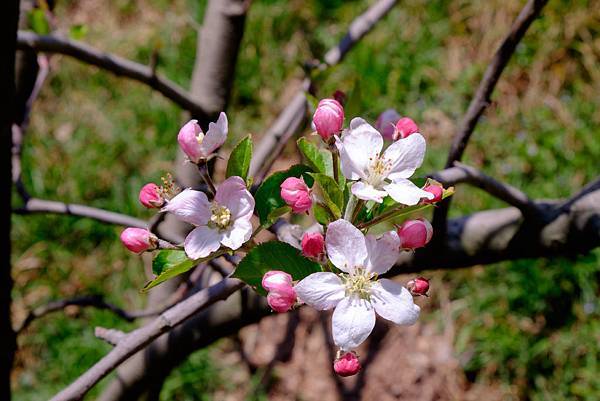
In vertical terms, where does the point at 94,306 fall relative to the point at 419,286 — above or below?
below

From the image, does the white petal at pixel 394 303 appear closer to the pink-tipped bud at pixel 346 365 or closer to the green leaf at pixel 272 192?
the pink-tipped bud at pixel 346 365

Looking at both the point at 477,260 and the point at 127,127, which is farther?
the point at 127,127

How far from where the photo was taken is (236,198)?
35.5 inches

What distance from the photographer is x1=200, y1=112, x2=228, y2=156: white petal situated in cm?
93

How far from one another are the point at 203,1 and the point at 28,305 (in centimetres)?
173

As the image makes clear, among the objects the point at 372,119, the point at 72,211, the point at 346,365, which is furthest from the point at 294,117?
the point at 372,119

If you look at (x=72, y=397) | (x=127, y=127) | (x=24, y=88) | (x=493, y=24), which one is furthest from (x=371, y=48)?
(x=72, y=397)

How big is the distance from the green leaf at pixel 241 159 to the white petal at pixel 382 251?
201 millimetres

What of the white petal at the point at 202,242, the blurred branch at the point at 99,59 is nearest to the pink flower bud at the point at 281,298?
the white petal at the point at 202,242

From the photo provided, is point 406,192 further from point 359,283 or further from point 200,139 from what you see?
point 200,139

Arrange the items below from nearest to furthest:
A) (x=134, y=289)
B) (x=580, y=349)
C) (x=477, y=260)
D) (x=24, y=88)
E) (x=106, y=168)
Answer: (x=477, y=260) → (x=24, y=88) → (x=580, y=349) → (x=134, y=289) → (x=106, y=168)

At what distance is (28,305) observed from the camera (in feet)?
9.39

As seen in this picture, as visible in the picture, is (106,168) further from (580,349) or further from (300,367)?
(580,349)

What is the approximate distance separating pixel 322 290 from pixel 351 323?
66 mm
